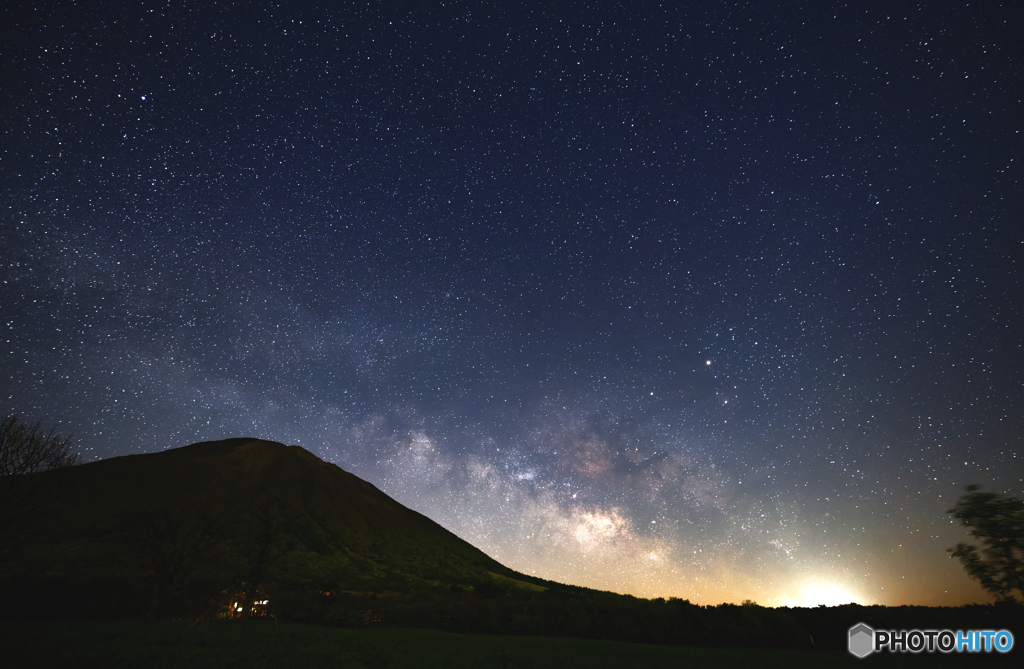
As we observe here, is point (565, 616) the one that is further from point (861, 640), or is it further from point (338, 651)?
point (861, 640)

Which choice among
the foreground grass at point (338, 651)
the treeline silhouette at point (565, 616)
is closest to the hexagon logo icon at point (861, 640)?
the foreground grass at point (338, 651)

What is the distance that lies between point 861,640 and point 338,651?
4015 centimetres

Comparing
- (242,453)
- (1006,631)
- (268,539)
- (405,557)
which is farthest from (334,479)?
(1006,631)

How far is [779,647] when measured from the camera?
37344 mm

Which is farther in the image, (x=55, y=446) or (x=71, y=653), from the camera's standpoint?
(x=55, y=446)

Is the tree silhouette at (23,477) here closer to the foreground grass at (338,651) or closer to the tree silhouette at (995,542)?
the foreground grass at (338,651)

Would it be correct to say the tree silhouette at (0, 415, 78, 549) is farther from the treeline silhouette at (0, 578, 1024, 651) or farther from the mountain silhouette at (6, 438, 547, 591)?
the mountain silhouette at (6, 438, 547, 591)

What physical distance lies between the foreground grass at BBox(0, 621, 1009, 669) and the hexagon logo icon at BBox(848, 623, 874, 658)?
Result: 2080mm

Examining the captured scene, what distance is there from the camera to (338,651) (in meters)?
26.6

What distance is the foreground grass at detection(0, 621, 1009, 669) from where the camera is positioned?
2280 cm

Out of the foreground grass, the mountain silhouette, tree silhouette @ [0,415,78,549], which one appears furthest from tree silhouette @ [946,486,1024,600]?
the mountain silhouette

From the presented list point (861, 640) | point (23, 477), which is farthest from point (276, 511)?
point (861, 640)

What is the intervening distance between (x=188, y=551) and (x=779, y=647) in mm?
46915

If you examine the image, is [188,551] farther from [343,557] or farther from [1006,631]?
[343,557]
